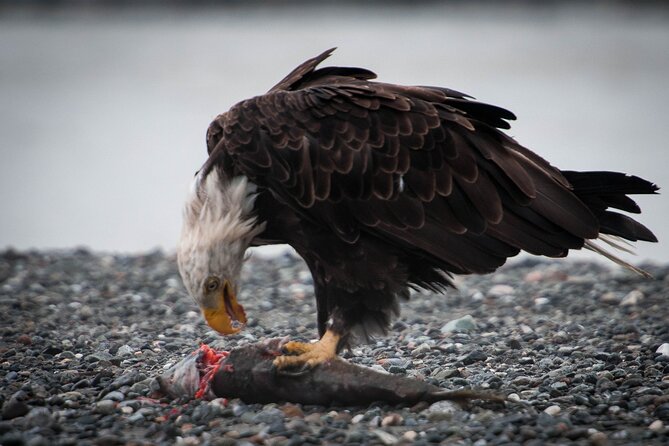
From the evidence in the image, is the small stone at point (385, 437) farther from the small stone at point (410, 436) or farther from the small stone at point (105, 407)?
the small stone at point (105, 407)

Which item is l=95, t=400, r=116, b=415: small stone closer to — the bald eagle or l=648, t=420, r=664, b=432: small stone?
the bald eagle

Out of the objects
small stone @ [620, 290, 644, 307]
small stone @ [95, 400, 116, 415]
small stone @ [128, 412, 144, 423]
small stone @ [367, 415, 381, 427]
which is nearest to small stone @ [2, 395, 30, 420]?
small stone @ [95, 400, 116, 415]

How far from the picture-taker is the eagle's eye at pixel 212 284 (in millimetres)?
4578

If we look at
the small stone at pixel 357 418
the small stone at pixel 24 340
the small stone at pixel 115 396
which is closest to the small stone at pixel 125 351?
the small stone at pixel 24 340

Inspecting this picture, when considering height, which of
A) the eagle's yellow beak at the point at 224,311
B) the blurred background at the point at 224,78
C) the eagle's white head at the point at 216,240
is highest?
the blurred background at the point at 224,78

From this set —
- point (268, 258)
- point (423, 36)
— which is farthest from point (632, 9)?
point (268, 258)

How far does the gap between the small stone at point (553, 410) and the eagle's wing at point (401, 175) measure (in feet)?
2.18

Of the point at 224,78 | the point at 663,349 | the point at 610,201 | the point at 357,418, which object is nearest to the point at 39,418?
the point at 357,418

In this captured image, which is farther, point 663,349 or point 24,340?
point 24,340

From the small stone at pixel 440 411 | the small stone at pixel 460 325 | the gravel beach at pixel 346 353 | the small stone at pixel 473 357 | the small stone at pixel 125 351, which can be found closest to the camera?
the gravel beach at pixel 346 353

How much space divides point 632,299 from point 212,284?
124 inches

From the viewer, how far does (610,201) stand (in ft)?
15.6

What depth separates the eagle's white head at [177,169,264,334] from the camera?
14.9ft

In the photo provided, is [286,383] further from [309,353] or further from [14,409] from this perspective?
[14,409]
